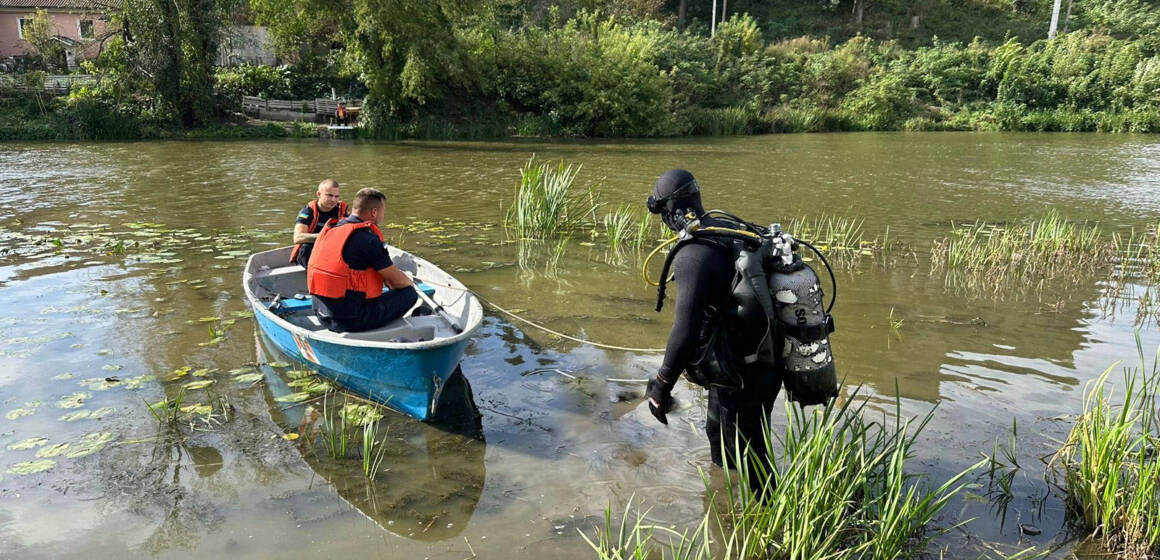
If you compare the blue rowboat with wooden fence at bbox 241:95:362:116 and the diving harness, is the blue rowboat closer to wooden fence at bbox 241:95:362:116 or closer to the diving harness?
the diving harness

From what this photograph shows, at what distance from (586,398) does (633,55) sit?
27704mm

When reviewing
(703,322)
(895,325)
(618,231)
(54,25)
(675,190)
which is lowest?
(895,325)

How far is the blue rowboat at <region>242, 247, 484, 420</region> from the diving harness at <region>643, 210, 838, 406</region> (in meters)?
1.89

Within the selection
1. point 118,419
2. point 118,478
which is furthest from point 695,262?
point 118,419

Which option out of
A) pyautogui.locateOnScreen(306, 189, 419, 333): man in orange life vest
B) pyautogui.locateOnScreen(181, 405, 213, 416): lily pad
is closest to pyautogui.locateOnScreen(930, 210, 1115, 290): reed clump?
pyautogui.locateOnScreen(306, 189, 419, 333): man in orange life vest

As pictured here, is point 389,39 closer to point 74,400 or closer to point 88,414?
point 74,400

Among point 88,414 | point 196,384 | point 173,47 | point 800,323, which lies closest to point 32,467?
point 88,414

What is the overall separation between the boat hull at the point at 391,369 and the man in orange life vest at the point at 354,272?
0.93 feet

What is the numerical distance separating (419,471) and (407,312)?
1.70m

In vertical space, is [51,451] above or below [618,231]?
below

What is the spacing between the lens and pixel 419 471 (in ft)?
14.9

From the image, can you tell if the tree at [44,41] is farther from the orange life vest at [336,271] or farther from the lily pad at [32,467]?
the lily pad at [32,467]

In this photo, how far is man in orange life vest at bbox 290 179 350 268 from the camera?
739 cm

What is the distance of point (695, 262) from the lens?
3406 mm
